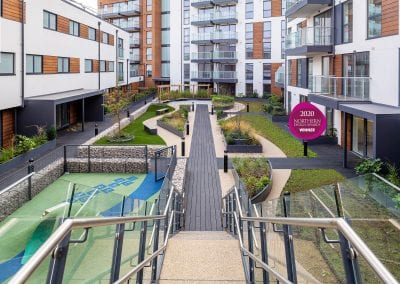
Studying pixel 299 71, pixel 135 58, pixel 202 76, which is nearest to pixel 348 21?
pixel 299 71

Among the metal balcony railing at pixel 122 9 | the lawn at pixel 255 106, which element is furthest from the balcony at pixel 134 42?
the lawn at pixel 255 106

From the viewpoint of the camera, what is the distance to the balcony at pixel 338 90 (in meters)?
21.3

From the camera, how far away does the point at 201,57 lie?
5981 centimetres

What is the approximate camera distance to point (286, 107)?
4003cm

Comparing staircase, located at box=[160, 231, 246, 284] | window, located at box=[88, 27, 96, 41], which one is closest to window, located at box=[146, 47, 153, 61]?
window, located at box=[88, 27, 96, 41]

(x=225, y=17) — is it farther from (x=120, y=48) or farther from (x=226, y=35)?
(x=120, y=48)

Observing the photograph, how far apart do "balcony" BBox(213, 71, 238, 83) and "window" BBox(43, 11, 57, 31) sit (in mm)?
31199

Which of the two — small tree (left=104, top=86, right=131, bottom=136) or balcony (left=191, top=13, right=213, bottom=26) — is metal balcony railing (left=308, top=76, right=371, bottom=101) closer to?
small tree (left=104, top=86, right=131, bottom=136)

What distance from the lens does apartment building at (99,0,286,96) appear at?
57.0 metres

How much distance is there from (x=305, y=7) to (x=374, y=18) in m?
7.69

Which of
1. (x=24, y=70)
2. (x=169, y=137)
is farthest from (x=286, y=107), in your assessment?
(x=24, y=70)

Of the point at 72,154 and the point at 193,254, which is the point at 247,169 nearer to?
the point at 72,154

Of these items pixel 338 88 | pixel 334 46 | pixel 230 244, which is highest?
pixel 334 46

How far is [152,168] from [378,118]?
31.2ft
